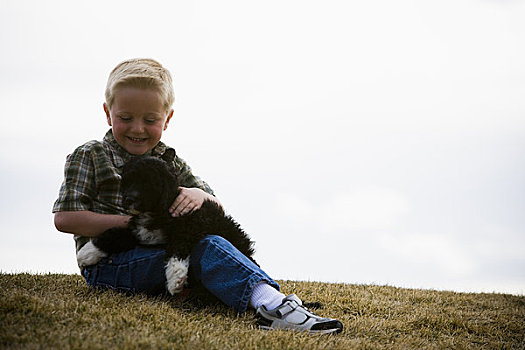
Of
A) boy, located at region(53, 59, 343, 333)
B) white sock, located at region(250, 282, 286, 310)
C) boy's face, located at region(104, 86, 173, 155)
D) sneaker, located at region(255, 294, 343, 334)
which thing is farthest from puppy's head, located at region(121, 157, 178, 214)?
sneaker, located at region(255, 294, 343, 334)

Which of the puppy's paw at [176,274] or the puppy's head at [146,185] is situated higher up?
the puppy's head at [146,185]

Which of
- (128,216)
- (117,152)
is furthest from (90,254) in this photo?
(117,152)

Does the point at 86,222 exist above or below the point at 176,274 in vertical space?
above

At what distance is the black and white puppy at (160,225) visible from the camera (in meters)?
3.77

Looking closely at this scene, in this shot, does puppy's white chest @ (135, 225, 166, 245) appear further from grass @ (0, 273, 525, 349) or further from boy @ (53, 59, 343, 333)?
grass @ (0, 273, 525, 349)

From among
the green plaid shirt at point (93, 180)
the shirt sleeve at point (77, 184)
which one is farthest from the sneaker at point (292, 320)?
the shirt sleeve at point (77, 184)

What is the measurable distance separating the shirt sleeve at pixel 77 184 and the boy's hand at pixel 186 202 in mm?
833

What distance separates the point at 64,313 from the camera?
332cm

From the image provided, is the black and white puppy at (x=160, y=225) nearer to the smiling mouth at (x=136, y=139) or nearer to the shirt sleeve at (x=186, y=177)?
the smiling mouth at (x=136, y=139)

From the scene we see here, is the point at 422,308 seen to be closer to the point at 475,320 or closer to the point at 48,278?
the point at 475,320

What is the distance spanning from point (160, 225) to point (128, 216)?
15.2 inches

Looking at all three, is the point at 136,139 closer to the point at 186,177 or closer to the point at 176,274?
the point at 186,177

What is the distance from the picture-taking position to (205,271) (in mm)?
3787

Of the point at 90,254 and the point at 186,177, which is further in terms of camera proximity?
the point at 186,177
